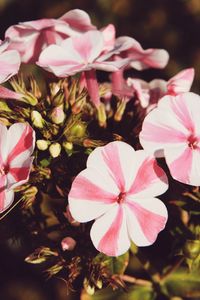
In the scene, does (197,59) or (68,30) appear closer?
(68,30)

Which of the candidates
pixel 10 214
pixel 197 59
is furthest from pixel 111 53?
pixel 197 59

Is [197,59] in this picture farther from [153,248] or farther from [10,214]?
[10,214]

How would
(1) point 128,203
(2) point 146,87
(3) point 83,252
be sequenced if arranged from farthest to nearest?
(2) point 146,87, (3) point 83,252, (1) point 128,203

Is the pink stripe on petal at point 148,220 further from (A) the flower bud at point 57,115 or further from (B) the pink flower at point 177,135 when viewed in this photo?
(A) the flower bud at point 57,115

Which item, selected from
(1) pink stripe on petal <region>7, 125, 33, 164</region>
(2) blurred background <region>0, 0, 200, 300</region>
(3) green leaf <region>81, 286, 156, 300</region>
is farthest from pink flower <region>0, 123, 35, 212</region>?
(2) blurred background <region>0, 0, 200, 300</region>

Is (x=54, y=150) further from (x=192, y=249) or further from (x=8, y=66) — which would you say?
(x=192, y=249)

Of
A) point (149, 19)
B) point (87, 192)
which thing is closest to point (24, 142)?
point (87, 192)
